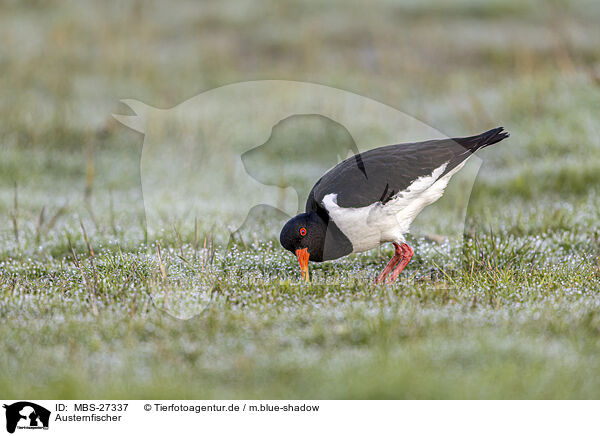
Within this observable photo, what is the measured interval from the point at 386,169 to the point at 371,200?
0.97 ft

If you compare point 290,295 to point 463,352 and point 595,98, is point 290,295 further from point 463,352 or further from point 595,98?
point 595,98

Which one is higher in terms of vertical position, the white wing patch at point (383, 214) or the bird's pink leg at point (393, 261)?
the white wing patch at point (383, 214)

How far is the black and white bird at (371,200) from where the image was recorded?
539cm

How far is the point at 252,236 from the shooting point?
21.7 feet

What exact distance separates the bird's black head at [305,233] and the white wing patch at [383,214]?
15cm

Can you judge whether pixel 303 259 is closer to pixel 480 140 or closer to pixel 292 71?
pixel 480 140
